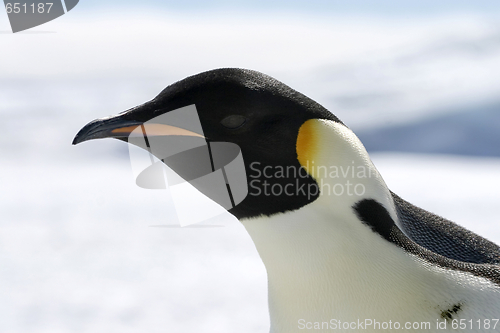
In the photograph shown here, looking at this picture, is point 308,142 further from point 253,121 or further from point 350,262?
point 350,262

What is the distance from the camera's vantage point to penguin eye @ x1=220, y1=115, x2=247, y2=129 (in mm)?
881

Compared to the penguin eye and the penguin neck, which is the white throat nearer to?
the penguin neck

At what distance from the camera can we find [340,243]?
896mm

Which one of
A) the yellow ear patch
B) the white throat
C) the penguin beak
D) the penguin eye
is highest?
the penguin beak

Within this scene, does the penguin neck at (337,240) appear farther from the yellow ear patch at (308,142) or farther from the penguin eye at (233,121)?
the penguin eye at (233,121)

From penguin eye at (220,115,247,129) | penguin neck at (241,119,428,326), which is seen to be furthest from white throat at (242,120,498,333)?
penguin eye at (220,115,247,129)

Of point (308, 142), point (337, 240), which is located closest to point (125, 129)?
point (308, 142)

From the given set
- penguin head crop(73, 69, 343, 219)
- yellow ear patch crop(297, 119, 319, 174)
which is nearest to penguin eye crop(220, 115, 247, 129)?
penguin head crop(73, 69, 343, 219)

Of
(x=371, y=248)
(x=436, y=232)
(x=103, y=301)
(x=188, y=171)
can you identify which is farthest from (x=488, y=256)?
(x=103, y=301)

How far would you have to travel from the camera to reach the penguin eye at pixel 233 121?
0.88 m

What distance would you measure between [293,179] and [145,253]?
2.19 m

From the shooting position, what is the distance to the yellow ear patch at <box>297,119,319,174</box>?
34.7 inches

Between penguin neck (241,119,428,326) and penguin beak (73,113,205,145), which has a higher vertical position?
penguin beak (73,113,205,145)

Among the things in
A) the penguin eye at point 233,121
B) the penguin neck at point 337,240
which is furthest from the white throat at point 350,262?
the penguin eye at point 233,121
